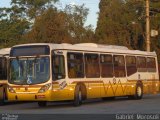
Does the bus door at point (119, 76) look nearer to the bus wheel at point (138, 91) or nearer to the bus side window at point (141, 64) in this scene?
the bus wheel at point (138, 91)

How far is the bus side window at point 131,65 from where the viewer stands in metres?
32.0

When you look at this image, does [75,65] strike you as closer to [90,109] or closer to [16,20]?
[90,109]

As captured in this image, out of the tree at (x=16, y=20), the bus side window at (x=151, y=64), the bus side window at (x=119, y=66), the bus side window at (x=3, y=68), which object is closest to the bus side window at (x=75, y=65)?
the bus side window at (x=119, y=66)

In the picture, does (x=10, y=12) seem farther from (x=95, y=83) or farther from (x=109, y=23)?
(x=95, y=83)

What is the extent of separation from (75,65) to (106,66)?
10.7 ft

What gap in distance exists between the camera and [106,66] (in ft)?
96.7

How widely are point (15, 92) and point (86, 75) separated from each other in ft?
12.8

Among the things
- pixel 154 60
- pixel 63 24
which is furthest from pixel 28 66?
pixel 63 24

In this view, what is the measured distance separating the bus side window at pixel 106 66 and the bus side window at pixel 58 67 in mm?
3810

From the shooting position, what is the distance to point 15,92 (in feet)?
83.0

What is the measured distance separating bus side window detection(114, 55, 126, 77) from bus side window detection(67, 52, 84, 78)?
12.3ft

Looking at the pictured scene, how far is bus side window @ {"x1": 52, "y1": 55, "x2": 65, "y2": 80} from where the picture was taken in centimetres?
2519

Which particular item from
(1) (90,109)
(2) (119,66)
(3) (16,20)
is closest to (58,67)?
(1) (90,109)

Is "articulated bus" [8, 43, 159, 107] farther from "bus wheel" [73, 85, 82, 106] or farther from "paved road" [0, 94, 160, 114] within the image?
"paved road" [0, 94, 160, 114]
